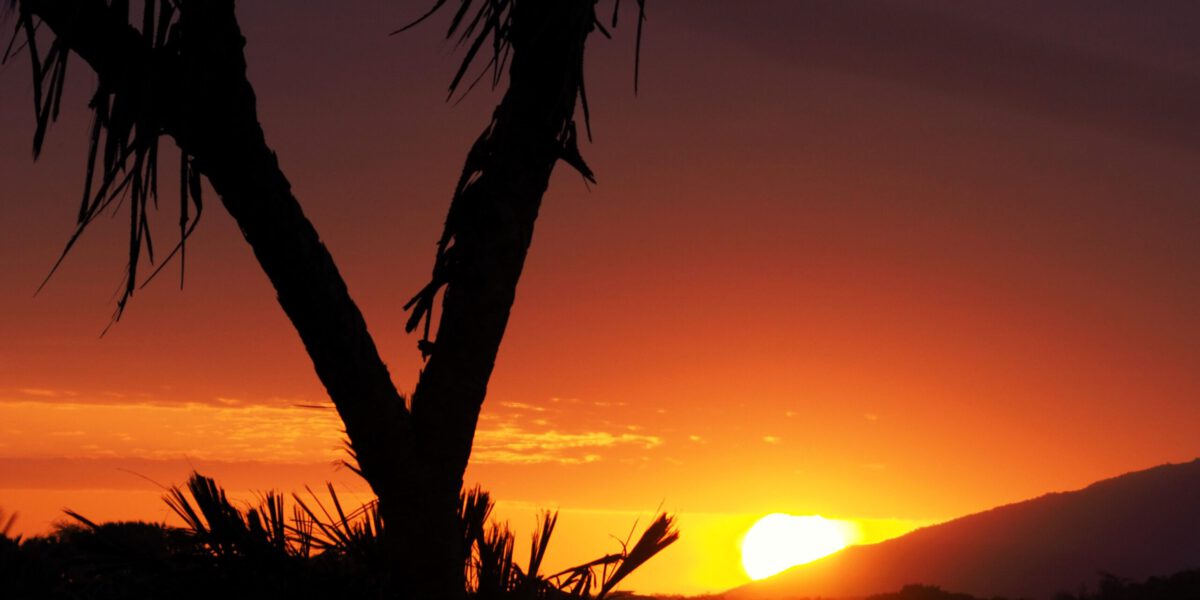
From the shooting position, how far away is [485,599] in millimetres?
5434

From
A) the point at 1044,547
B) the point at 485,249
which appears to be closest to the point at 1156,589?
the point at 485,249

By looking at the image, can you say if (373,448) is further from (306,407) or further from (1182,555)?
(1182,555)

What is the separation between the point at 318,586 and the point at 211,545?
0.48 meters

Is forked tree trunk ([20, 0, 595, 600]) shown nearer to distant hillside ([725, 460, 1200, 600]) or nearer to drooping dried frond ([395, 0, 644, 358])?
drooping dried frond ([395, 0, 644, 358])

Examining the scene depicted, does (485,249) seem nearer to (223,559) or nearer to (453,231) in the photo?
(453,231)

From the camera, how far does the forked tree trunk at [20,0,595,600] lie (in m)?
4.30

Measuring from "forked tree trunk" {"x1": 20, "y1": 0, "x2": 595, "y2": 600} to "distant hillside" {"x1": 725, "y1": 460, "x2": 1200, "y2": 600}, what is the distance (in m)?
43.3

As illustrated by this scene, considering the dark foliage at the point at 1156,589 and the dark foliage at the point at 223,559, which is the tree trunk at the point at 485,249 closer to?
the dark foliage at the point at 223,559

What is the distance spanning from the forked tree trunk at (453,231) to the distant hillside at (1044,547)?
1706 inches

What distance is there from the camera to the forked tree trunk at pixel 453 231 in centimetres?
430

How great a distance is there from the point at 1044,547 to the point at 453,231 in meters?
57.5

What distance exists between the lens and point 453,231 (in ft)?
16.1

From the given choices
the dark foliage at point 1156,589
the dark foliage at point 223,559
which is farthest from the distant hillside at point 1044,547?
the dark foliage at point 223,559

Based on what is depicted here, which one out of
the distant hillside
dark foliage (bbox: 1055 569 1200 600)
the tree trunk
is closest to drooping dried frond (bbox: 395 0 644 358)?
the tree trunk
